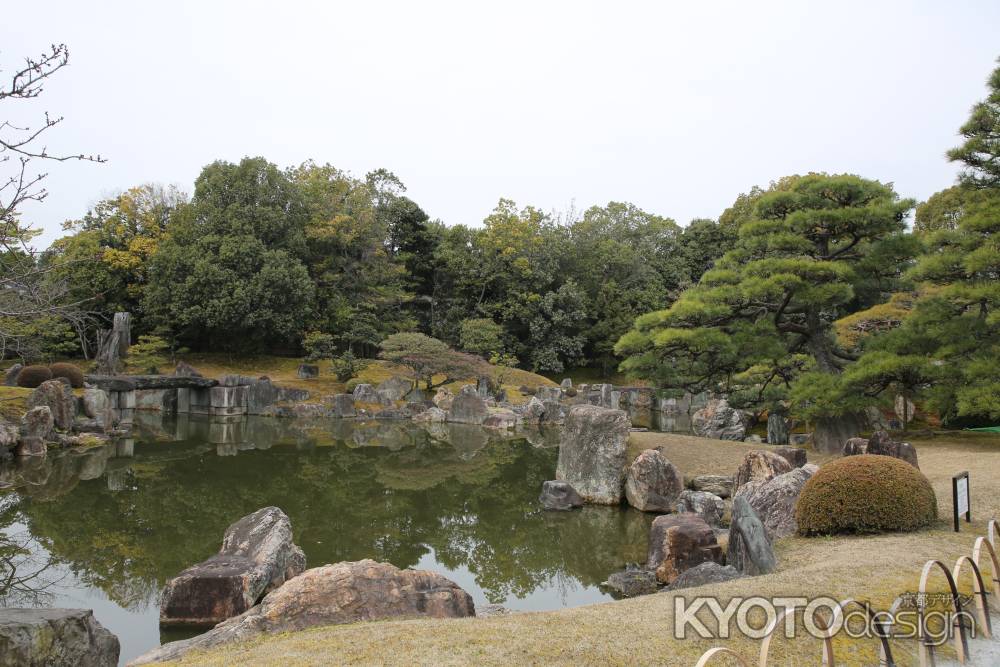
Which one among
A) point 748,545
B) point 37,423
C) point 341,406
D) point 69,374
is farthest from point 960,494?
point 69,374

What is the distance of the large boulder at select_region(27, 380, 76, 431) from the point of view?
55.2 ft

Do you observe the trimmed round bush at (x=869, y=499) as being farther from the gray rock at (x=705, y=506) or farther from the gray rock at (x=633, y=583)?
the gray rock at (x=705, y=506)

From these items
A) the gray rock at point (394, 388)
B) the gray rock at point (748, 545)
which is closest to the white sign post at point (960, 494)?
the gray rock at point (748, 545)

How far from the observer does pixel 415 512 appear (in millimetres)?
11266

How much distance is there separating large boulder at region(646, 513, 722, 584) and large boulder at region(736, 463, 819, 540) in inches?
39.2

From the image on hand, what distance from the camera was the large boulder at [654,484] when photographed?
11.1m

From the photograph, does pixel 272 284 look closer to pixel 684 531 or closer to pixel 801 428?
pixel 801 428

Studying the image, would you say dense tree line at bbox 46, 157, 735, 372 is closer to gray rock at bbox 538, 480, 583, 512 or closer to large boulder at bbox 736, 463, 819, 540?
gray rock at bbox 538, 480, 583, 512

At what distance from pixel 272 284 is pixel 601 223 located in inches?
917

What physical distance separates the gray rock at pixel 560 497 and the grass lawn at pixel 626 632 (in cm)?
483

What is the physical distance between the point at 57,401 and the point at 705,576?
713 inches

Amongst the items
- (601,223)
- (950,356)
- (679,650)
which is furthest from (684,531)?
(601,223)

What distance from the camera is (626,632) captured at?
432cm

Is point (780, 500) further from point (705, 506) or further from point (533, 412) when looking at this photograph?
point (533, 412)
